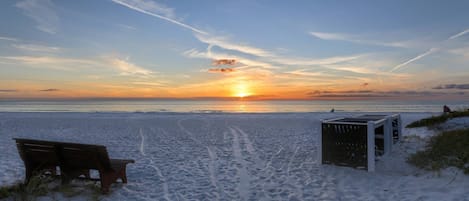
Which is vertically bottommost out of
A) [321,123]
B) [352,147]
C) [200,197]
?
[200,197]

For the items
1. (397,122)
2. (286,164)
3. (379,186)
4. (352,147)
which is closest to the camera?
(379,186)

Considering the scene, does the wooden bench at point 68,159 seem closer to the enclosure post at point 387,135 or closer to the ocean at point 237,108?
the enclosure post at point 387,135

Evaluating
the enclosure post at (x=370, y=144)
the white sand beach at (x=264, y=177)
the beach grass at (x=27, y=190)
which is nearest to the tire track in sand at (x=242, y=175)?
the white sand beach at (x=264, y=177)

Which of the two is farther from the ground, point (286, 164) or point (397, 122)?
point (397, 122)

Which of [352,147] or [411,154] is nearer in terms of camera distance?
[352,147]

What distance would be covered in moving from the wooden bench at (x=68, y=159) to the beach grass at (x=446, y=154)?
646 cm

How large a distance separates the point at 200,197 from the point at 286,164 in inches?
127

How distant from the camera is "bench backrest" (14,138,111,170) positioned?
551 cm

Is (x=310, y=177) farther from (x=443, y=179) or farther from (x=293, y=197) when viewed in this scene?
(x=443, y=179)

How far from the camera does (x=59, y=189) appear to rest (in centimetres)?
596

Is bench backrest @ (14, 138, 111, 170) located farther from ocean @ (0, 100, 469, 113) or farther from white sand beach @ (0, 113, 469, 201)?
ocean @ (0, 100, 469, 113)

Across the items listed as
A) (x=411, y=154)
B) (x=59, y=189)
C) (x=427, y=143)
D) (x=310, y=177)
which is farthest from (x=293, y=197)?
(x=427, y=143)

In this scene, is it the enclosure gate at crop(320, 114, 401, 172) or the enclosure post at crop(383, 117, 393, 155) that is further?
the enclosure post at crop(383, 117, 393, 155)

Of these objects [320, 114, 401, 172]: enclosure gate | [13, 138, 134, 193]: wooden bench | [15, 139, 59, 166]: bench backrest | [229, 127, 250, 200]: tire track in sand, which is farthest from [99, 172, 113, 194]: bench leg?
[320, 114, 401, 172]: enclosure gate
